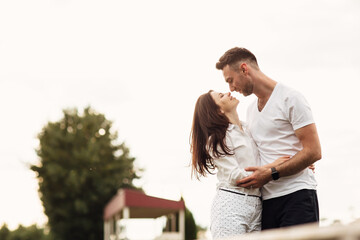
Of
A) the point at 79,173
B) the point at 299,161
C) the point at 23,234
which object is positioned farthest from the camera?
the point at 79,173

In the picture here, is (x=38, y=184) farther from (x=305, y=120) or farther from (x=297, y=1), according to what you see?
(x=305, y=120)

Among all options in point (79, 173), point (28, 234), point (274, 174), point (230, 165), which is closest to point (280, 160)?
point (274, 174)

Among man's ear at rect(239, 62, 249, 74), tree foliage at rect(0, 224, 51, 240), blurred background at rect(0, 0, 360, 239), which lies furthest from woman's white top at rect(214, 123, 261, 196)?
tree foliage at rect(0, 224, 51, 240)

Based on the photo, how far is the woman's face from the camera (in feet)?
10.4

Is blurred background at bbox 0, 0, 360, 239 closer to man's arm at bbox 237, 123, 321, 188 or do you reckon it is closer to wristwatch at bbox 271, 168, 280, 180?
man's arm at bbox 237, 123, 321, 188

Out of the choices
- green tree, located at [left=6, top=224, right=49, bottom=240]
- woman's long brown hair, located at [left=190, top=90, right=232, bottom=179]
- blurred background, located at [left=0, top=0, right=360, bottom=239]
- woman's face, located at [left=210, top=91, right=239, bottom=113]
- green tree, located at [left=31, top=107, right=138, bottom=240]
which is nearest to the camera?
woman's long brown hair, located at [left=190, top=90, right=232, bottom=179]

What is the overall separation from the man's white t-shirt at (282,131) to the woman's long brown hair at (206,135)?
26 centimetres

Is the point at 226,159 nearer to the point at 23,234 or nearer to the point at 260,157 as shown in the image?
the point at 260,157

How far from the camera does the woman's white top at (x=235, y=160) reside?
2.92 m

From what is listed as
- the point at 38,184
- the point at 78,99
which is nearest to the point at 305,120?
the point at 38,184

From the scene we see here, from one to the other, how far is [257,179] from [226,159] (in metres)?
0.24

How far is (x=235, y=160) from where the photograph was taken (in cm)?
298

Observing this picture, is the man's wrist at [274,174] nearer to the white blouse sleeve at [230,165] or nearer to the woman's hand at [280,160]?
the woman's hand at [280,160]

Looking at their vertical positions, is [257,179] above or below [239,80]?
below
